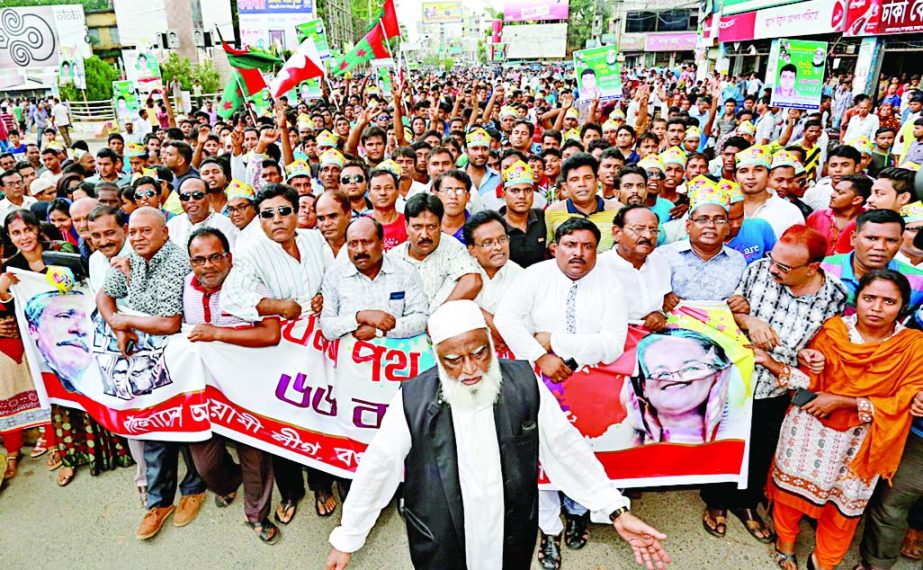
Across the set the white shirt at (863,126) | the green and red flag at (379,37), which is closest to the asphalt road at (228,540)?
the green and red flag at (379,37)

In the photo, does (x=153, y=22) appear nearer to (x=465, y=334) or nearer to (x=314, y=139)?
(x=314, y=139)

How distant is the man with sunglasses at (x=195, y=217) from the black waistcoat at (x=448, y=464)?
9.80 ft

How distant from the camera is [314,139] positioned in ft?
26.3

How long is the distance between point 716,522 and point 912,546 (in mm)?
1038

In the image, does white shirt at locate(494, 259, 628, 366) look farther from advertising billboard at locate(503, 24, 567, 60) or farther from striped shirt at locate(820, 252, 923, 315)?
advertising billboard at locate(503, 24, 567, 60)

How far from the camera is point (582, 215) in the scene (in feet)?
14.5

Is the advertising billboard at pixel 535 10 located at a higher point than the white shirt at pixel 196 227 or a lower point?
higher

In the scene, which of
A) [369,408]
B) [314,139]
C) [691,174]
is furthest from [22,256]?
[691,174]

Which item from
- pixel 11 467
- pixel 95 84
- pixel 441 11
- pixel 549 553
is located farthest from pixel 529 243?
pixel 441 11

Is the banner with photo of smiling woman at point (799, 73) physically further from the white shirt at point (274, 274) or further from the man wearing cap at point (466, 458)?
the man wearing cap at point (466, 458)

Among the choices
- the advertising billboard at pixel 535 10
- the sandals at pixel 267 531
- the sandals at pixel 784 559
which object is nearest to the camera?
the sandals at pixel 784 559

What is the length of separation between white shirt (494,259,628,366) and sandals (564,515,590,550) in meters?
1.06

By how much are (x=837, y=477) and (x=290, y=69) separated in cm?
901

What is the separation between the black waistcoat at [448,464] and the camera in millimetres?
2199
